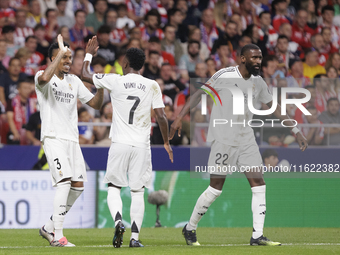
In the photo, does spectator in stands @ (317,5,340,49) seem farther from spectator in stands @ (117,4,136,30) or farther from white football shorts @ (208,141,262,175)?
white football shorts @ (208,141,262,175)

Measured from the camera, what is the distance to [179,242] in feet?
25.0

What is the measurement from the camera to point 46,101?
22.6 feet

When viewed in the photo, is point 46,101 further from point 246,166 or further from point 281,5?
point 281,5

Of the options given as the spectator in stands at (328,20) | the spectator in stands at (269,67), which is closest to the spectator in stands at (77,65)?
the spectator in stands at (269,67)

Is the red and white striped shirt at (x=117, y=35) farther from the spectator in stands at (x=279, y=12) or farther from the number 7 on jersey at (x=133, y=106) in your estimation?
the number 7 on jersey at (x=133, y=106)

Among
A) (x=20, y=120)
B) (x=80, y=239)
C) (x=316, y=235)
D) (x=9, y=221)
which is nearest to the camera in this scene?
(x=80, y=239)

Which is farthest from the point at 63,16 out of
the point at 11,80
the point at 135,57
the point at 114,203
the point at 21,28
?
the point at 114,203

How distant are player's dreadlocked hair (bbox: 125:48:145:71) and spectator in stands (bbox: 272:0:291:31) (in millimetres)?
9711

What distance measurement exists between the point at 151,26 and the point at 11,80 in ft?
13.8

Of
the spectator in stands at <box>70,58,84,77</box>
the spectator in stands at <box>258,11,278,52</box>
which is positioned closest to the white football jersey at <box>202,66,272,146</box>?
the spectator in stands at <box>70,58,84,77</box>

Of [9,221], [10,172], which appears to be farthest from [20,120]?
[9,221]

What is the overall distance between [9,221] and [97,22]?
5.88 m

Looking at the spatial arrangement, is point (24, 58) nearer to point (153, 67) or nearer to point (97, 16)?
point (97, 16)

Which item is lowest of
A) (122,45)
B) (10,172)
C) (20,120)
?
(10,172)
